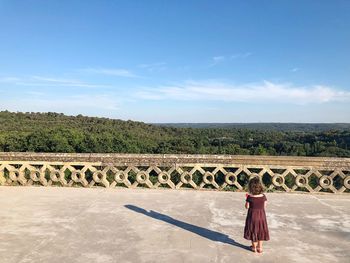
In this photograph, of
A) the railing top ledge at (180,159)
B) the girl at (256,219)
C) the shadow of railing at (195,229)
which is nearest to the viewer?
the girl at (256,219)

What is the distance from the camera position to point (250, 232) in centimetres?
451

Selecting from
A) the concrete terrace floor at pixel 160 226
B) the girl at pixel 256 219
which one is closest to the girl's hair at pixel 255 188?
the girl at pixel 256 219

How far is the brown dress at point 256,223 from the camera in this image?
448cm

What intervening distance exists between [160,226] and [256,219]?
145cm

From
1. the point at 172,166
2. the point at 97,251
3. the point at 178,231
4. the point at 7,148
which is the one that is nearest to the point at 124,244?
the point at 97,251

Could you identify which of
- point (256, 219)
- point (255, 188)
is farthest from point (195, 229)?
point (255, 188)

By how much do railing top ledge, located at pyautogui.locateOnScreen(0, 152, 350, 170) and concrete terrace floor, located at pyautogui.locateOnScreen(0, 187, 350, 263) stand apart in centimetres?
63

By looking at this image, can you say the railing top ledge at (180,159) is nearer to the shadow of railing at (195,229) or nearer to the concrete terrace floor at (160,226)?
the concrete terrace floor at (160,226)

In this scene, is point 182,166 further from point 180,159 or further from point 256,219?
point 256,219

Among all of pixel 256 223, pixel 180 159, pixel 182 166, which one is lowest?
pixel 256 223

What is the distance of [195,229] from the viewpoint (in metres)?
5.25

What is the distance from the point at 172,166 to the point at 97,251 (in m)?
3.62

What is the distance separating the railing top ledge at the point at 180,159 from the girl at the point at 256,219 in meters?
2.86

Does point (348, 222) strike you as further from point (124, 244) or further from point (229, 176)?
point (124, 244)
